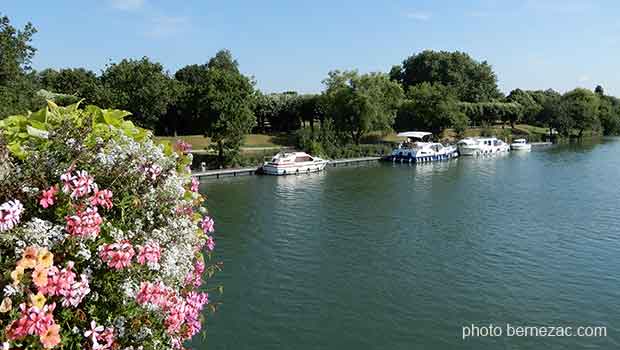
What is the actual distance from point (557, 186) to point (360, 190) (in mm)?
14527

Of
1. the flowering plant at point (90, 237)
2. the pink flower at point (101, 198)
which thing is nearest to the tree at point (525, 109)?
the flowering plant at point (90, 237)

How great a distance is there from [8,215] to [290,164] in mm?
40669

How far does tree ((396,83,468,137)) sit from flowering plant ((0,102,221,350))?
6967 cm

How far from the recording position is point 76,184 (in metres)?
3.67

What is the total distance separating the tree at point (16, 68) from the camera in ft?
83.8

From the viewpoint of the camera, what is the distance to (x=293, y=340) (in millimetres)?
13078

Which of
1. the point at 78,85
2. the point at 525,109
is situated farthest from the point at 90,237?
the point at 525,109

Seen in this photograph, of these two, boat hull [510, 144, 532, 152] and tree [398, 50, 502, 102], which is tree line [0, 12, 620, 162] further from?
boat hull [510, 144, 532, 152]

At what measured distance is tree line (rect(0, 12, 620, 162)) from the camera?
3888 centimetres

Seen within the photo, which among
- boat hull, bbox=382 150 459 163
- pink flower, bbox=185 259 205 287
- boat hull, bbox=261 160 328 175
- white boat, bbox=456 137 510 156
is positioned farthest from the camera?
white boat, bbox=456 137 510 156

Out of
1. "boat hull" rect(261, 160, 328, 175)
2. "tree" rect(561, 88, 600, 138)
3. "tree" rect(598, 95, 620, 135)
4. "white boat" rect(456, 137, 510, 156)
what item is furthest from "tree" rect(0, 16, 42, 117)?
"tree" rect(598, 95, 620, 135)

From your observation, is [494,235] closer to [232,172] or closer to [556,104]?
[232,172]

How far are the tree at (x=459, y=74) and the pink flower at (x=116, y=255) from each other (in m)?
110

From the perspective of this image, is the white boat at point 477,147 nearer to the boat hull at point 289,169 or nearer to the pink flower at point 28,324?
the boat hull at point 289,169
